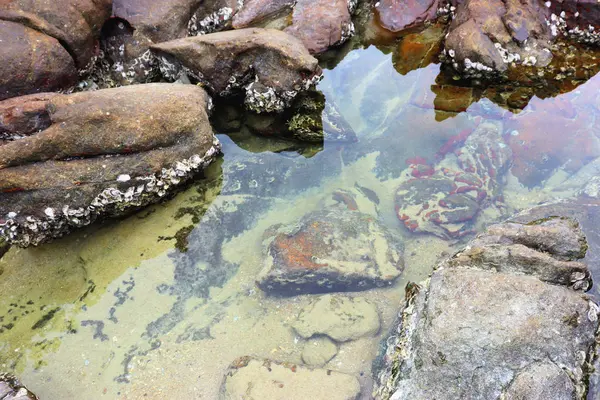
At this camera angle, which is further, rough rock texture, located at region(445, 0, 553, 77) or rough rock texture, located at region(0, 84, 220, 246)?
rough rock texture, located at region(445, 0, 553, 77)

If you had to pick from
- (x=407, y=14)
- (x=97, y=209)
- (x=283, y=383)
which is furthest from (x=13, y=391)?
(x=407, y=14)

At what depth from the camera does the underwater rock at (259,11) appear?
6.41 meters

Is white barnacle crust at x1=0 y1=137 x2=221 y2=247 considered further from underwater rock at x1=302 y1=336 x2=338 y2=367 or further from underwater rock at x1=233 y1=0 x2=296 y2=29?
underwater rock at x1=233 y1=0 x2=296 y2=29

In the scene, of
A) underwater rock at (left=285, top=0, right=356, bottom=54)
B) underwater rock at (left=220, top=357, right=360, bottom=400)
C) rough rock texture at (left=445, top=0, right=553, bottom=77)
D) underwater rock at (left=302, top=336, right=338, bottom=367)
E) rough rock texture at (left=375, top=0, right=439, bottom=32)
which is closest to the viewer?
underwater rock at (left=220, top=357, right=360, bottom=400)

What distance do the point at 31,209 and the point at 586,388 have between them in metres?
4.73

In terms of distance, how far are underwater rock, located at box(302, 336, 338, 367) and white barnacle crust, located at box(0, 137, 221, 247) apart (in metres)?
2.17

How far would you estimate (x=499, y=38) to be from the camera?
605 centimetres

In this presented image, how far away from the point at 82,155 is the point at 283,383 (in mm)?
2816

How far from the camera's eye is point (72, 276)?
4.25 meters

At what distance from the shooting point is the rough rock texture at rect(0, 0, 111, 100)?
15.2ft

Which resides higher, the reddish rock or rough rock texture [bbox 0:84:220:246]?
the reddish rock

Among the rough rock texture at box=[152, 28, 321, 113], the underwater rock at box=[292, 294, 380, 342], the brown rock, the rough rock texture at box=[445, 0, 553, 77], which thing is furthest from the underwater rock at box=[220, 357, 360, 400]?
the rough rock texture at box=[445, 0, 553, 77]

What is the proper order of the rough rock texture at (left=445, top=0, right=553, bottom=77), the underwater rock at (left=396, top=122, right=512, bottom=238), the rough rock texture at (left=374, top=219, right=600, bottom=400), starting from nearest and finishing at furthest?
the rough rock texture at (left=374, top=219, right=600, bottom=400), the underwater rock at (left=396, top=122, right=512, bottom=238), the rough rock texture at (left=445, top=0, right=553, bottom=77)

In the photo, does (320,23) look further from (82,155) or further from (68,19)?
(82,155)
